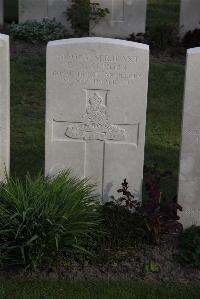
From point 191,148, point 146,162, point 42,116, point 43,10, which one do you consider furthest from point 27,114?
point 43,10

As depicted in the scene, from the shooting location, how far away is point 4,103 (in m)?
6.42

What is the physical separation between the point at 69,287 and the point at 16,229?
624 mm

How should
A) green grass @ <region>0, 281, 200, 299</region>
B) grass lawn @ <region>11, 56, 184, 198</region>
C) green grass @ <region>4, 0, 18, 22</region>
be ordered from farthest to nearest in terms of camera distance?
green grass @ <region>4, 0, 18, 22</region> < grass lawn @ <region>11, 56, 184, 198</region> < green grass @ <region>0, 281, 200, 299</region>

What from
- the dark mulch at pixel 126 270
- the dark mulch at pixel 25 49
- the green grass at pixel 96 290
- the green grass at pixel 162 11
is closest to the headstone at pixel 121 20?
the dark mulch at pixel 25 49

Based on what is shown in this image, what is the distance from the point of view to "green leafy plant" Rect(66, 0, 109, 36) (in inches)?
503

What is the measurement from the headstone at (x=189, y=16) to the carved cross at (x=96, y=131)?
711 cm

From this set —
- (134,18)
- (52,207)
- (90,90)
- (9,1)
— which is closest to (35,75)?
(134,18)

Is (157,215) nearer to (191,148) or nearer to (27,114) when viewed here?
(191,148)

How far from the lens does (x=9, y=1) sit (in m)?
17.5

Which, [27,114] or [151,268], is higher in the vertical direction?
[27,114]

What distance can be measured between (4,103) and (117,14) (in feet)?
23.0

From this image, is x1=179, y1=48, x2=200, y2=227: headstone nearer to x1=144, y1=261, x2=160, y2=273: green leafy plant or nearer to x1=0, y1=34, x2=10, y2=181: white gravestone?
x1=144, y1=261, x2=160, y2=273: green leafy plant

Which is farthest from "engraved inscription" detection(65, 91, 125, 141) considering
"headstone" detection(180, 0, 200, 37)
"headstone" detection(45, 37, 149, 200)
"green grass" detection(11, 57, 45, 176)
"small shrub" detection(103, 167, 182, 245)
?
"headstone" detection(180, 0, 200, 37)

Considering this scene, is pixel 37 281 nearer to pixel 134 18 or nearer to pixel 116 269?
pixel 116 269
